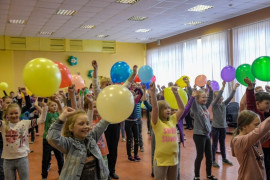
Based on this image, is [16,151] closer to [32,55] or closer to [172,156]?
[172,156]

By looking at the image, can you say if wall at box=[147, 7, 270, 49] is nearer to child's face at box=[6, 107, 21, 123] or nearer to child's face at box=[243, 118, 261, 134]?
child's face at box=[243, 118, 261, 134]

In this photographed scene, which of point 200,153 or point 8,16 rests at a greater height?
point 8,16

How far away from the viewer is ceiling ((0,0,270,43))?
6793 millimetres

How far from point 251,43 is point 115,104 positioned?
7141 millimetres

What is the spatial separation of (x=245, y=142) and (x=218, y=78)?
24.6 ft

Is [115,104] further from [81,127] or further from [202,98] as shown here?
[202,98]

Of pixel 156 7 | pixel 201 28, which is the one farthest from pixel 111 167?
pixel 201 28

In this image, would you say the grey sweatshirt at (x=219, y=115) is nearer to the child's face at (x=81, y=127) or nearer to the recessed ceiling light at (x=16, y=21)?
the child's face at (x=81, y=127)

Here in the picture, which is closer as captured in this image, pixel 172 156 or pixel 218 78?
pixel 172 156

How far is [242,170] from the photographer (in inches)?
78.2

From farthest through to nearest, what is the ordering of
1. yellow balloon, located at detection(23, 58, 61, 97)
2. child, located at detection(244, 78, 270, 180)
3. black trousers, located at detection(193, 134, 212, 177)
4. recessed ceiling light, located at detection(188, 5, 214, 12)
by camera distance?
1. recessed ceiling light, located at detection(188, 5, 214, 12)
2. black trousers, located at detection(193, 134, 212, 177)
3. child, located at detection(244, 78, 270, 180)
4. yellow balloon, located at detection(23, 58, 61, 97)

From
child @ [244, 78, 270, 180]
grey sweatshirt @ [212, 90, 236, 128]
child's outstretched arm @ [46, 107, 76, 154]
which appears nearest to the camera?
child's outstretched arm @ [46, 107, 76, 154]

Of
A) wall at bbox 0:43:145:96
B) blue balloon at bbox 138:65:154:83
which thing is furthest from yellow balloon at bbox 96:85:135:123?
wall at bbox 0:43:145:96

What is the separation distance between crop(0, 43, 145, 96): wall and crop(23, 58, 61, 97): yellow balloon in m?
9.84
